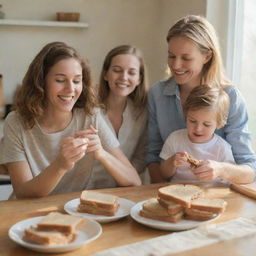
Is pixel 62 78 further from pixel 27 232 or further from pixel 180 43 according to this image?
pixel 27 232

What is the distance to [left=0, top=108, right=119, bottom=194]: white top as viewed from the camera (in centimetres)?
183

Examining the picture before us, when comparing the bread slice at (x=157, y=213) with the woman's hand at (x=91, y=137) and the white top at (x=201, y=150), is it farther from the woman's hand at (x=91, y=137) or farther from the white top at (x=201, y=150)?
the white top at (x=201, y=150)

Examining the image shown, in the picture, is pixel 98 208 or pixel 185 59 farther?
pixel 185 59

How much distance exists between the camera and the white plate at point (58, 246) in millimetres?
1166

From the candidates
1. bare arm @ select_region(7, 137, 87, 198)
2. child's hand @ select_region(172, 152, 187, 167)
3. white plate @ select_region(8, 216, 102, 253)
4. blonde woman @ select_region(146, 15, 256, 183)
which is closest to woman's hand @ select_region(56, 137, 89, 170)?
bare arm @ select_region(7, 137, 87, 198)

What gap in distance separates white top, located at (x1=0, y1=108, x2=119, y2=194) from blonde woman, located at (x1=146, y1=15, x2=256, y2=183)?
0.37m

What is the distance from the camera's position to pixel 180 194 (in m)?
1.45

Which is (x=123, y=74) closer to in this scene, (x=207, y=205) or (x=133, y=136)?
(x=133, y=136)

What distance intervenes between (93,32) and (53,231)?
8.92 feet

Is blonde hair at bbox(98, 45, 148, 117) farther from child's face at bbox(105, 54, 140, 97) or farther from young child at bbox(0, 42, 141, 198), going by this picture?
young child at bbox(0, 42, 141, 198)

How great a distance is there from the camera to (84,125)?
195 cm

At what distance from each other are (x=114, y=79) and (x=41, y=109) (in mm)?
489

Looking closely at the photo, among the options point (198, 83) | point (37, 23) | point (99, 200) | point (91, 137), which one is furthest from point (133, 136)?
point (37, 23)

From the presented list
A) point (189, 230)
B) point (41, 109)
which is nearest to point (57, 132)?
point (41, 109)
